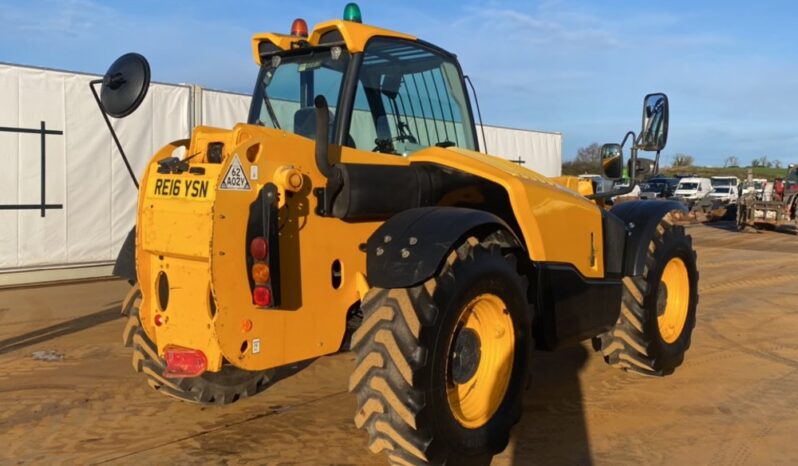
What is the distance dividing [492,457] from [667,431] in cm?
129

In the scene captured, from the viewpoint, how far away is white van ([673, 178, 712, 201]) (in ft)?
111

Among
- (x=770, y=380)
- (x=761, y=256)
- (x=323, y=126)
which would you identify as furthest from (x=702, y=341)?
(x=761, y=256)

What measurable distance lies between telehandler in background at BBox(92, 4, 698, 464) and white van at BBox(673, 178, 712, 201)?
31.6 m

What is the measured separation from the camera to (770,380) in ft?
17.9

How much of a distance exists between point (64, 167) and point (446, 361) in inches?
355

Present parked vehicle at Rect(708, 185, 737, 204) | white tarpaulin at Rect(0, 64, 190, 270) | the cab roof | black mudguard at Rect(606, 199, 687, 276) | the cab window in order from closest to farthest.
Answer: the cab roof → the cab window → black mudguard at Rect(606, 199, 687, 276) → white tarpaulin at Rect(0, 64, 190, 270) → parked vehicle at Rect(708, 185, 737, 204)

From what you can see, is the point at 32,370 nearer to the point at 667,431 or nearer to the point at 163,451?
the point at 163,451

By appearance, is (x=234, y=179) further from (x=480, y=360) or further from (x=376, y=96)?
(x=480, y=360)

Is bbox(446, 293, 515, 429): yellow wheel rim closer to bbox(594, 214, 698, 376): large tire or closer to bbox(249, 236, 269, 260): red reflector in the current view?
bbox(249, 236, 269, 260): red reflector

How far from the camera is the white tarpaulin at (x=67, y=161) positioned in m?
9.93

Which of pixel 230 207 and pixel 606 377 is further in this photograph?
pixel 606 377

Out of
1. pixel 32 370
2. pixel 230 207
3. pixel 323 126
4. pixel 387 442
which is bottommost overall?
pixel 32 370

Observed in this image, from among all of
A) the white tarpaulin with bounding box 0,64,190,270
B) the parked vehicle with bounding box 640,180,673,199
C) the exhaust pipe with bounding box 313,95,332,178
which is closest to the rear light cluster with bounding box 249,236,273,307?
the exhaust pipe with bounding box 313,95,332,178

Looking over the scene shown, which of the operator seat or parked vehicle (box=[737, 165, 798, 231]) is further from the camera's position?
parked vehicle (box=[737, 165, 798, 231])
